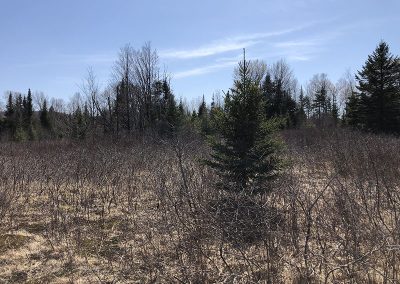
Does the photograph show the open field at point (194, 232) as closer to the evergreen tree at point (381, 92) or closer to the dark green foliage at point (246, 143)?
the dark green foliage at point (246, 143)

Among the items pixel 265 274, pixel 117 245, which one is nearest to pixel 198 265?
pixel 265 274

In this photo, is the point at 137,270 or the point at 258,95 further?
the point at 258,95

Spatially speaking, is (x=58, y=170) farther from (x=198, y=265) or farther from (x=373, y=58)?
(x=373, y=58)

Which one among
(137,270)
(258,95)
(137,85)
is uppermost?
(137,85)

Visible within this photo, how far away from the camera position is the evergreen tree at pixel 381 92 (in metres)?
26.0

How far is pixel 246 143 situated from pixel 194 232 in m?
3.15

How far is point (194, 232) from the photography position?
442 cm

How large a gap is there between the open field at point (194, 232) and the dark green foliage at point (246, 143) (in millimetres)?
363

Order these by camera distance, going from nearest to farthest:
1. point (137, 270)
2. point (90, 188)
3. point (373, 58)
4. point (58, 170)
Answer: point (137, 270) → point (90, 188) → point (58, 170) → point (373, 58)

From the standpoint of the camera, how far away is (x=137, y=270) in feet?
15.8

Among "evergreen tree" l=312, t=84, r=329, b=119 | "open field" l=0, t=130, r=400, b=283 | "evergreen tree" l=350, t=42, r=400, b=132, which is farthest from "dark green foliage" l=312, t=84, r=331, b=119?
"open field" l=0, t=130, r=400, b=283

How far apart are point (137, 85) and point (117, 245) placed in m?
29.3

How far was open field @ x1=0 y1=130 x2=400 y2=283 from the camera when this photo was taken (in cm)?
391

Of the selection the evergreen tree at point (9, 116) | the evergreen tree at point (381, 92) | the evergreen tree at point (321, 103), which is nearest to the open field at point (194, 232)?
the evergreen tree at point (381, 92)
